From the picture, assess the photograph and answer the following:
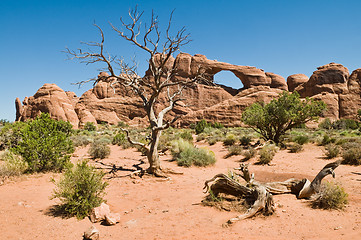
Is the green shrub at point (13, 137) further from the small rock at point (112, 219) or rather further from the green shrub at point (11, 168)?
the small rock at point (112, 219)

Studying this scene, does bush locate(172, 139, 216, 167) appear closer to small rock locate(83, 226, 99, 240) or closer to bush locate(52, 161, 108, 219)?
bush locate(52, 161, 108, 219)

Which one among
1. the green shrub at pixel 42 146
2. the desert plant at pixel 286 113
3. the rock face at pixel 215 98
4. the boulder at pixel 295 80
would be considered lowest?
the green shrub at pixel 42 146

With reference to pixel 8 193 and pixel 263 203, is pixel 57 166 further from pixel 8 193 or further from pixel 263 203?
pixel 263 203

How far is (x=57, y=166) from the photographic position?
27.4 ft

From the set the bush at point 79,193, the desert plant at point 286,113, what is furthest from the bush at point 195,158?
A: the desert plant at point 286,113

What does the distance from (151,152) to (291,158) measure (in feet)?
27.1

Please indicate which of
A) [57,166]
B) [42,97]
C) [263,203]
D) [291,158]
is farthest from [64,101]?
[263,203]

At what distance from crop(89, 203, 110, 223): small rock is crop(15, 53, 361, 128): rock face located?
40.2 m

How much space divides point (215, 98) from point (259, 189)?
56.4 m

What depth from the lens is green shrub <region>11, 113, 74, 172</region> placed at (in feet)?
25.6

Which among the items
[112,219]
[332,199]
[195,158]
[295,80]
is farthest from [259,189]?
[295,80]

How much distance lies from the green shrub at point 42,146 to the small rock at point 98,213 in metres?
4.37

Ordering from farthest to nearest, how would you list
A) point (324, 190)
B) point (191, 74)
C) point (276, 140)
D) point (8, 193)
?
point (191, 74), point (276, 140), point (8, 193), point (324, 190)

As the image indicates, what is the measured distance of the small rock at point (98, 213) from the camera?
4418mm
